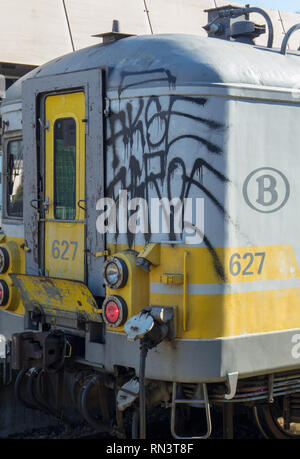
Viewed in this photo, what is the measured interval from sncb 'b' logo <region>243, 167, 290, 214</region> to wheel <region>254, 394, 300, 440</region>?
1.69 m

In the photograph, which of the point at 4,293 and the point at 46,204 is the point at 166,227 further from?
the point at 4,293

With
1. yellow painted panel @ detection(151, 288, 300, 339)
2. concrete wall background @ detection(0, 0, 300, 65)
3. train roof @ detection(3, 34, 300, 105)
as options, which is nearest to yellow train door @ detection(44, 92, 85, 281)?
train roof @ detection(3, 34, 300, 105)

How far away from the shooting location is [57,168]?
6395mm

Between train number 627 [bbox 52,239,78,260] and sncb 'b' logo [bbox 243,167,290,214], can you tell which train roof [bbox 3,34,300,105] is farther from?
train number 627 [bbox 52,239,78,260]

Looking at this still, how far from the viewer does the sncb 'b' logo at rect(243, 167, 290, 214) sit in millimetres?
5653

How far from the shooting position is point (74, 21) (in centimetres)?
1116

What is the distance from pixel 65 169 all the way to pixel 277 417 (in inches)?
109

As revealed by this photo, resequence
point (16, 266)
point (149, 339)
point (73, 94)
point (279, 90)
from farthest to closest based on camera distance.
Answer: point (16, 266), point (73, 94), point (279, 90), point (149, 339)

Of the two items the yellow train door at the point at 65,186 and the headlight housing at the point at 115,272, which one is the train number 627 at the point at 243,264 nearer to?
the headlight housing at the point at 115,272

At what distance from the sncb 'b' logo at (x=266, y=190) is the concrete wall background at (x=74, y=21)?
553 cm

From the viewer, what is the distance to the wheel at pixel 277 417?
645cm
